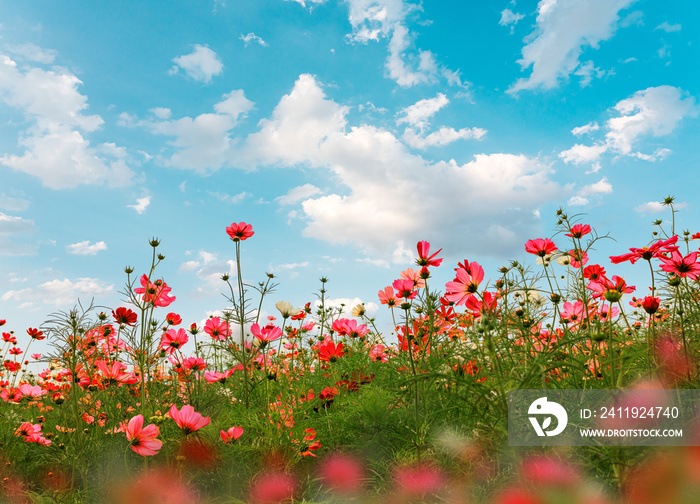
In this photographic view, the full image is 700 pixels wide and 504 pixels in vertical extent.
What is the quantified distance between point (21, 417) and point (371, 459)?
2859 mm

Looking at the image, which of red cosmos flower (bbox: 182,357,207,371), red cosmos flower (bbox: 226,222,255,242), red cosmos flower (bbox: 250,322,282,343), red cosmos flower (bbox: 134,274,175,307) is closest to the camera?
red cosmos flower (bbox: 134,274,175,307)

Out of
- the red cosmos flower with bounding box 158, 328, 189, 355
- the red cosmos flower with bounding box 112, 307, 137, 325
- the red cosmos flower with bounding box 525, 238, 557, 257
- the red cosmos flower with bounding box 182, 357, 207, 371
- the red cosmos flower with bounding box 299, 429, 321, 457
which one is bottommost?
the red cosmos flower with bounding box 299, 429, 321, 457

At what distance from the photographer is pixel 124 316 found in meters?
2.42

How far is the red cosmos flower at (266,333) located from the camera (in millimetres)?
2605

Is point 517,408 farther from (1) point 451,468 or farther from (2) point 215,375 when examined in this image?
(2) point 215,375

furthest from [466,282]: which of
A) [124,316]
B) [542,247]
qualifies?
[124,316]

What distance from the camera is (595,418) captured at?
1.63m

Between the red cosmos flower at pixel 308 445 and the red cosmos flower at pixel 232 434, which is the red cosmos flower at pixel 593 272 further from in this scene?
the red cosmos flower at pixel 232 434

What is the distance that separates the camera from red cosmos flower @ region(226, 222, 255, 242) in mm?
2754

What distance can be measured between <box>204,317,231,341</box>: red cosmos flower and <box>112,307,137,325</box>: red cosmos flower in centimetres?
62

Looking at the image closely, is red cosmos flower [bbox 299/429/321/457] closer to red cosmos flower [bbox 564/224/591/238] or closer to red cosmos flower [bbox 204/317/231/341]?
red cosmos flower [bbox 204/317/231/341]

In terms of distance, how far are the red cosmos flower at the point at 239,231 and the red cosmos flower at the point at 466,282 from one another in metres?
1.48

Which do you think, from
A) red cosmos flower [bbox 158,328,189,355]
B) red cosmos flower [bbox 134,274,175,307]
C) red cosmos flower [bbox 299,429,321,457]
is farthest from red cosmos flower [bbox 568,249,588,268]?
red cosmos flower [bbox 158,328,189,355]

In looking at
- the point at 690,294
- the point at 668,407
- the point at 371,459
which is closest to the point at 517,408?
the point at 668,407
